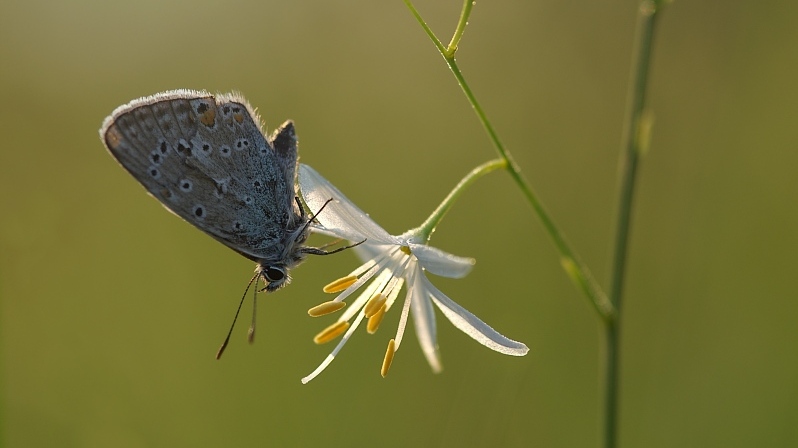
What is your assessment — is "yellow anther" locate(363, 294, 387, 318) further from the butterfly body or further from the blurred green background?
the blurred green background

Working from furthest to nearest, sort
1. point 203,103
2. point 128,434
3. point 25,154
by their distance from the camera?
point 25,154 → point 128,434 → point 203,103

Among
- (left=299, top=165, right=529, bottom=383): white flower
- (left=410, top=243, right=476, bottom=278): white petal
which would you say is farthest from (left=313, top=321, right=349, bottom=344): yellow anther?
(left=410, top=243, right=476, bottom=278): white petal

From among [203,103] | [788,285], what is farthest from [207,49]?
[788,285]

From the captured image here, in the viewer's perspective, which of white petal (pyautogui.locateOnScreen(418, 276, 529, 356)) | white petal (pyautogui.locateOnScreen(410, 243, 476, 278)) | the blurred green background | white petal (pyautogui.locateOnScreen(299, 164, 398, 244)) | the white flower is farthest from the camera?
the blurred green background

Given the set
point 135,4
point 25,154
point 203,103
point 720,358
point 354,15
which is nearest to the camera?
point 203,103

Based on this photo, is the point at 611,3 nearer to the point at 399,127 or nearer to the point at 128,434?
the point at 399,127

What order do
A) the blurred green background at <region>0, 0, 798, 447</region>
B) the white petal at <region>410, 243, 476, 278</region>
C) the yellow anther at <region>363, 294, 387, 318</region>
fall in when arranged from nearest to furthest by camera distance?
1. the white petal at <region>410, 243, 476, 278</region>
2. the yellow anther at <region>363, 294, 387, 318</region>
3. the blurred green background at <region>0, 0, 798, 447</region>

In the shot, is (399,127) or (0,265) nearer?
(0,265)
